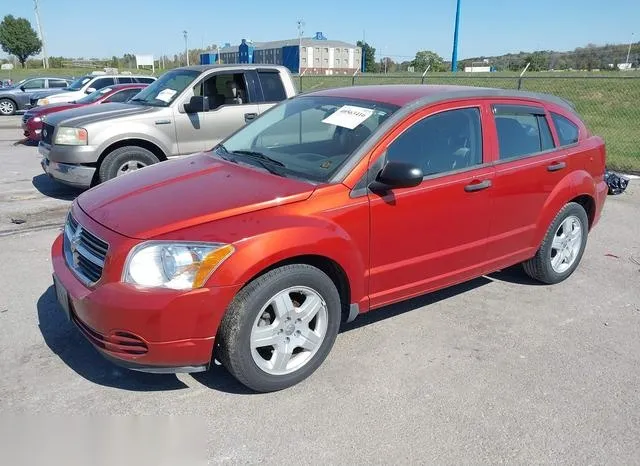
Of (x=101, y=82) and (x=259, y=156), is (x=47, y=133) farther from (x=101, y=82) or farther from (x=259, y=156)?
(x=101, y=82)

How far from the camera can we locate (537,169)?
4.26 m

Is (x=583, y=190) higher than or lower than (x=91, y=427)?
higher

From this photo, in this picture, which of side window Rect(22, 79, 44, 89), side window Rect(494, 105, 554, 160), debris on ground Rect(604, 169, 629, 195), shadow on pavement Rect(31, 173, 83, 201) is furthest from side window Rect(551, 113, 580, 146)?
side window Rect(22, 79, 44, 89)

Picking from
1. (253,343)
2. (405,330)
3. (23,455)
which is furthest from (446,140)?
(23,455)

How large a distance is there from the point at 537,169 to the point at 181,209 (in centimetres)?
282

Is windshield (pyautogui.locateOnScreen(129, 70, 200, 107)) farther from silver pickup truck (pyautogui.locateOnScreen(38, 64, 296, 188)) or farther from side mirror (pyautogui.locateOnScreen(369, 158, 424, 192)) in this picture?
side mirror (pyautogui.locateOnScreen(369, 158, 424, 192))

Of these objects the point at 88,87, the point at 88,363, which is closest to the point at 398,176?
the point at 88,363

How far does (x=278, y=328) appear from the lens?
308 centimetres

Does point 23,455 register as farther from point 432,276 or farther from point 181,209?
point 432,276

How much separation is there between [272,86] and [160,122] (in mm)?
1807

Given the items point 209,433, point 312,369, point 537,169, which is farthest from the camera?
point 537,169

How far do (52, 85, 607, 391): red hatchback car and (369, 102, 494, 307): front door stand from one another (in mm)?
12

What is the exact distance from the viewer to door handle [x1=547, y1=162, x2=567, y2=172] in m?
4.38

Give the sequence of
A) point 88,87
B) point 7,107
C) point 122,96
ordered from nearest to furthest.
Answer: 1. point 122,96
2. point 88,87
3. point 7,107
